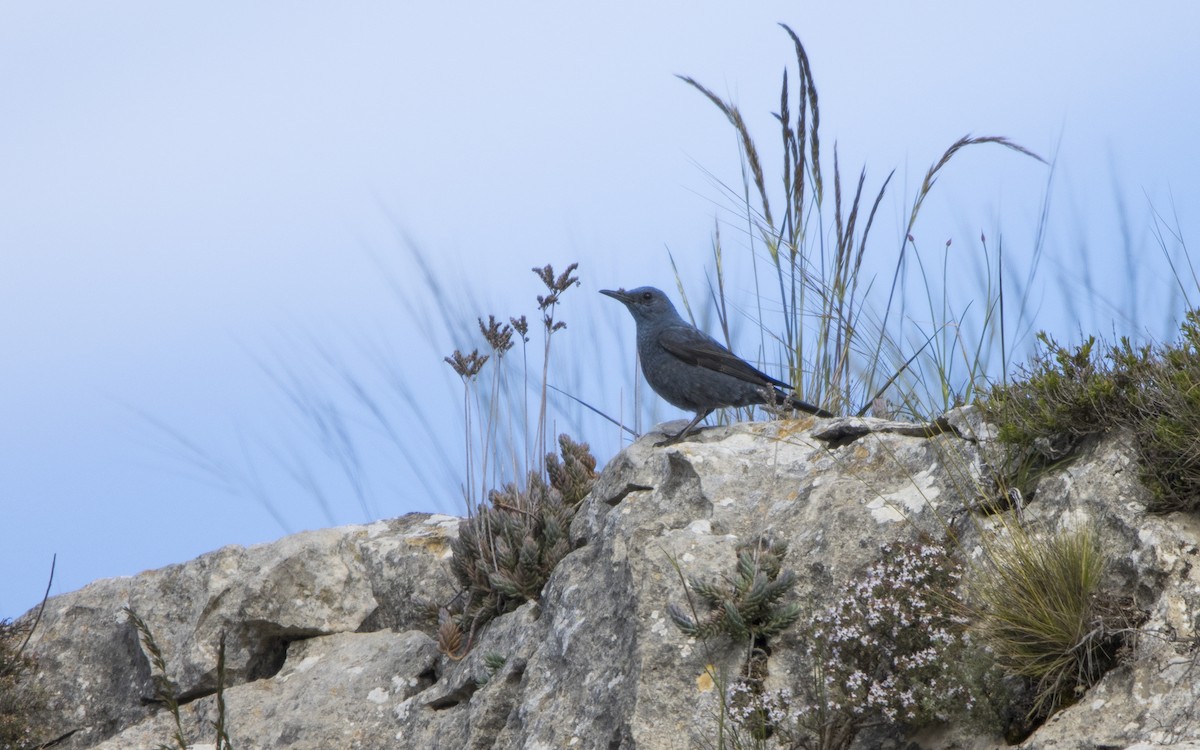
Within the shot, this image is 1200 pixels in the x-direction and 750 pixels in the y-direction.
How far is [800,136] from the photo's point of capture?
7164 millimetres

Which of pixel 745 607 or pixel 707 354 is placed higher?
pixel 707 354

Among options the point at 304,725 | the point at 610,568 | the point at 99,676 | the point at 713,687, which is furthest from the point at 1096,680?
the point at 99,676

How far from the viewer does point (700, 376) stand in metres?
6.58

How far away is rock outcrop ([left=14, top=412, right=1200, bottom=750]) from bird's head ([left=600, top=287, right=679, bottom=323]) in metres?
1.53

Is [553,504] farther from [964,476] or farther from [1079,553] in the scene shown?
[1079,553]

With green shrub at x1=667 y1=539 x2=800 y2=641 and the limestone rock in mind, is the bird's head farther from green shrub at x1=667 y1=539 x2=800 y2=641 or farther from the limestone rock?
green shrub at x1=667 y1=539 x2=800 y2=641

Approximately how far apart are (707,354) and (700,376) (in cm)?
17

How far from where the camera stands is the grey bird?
6574mm

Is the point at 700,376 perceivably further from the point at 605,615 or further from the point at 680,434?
the point at 605,615

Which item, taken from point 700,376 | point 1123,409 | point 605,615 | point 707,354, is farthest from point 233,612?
point 1123,409

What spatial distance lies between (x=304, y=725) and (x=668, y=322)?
3293mm

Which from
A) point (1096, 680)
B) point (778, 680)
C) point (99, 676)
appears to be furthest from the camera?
point (99, 676)

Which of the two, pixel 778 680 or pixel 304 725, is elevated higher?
pixel 304 725

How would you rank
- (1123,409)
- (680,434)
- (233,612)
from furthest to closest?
(233,612), (680,434), (1123,409)
